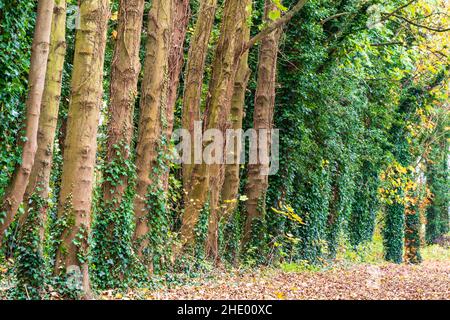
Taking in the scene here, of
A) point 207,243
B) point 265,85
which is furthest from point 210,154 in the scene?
point 265,85

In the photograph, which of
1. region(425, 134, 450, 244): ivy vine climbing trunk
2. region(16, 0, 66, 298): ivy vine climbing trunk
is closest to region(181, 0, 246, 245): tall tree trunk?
region(16, 0, 66, 298): ivy vine climbing trunk

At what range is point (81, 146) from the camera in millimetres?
10477

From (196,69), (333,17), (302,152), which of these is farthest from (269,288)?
(333,17)

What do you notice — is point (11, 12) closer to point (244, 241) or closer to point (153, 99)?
point (153, 99)

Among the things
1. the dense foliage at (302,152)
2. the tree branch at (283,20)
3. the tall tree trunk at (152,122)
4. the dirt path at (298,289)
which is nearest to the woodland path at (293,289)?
the dirt path at (298,289)

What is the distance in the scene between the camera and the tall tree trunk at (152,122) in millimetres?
13344

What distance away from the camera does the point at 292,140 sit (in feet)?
70.0

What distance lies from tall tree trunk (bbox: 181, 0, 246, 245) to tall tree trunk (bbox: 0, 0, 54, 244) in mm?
6881

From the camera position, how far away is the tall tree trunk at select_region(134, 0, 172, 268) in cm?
1334

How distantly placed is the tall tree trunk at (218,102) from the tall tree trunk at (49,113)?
16.7 ft

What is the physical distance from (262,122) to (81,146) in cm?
959

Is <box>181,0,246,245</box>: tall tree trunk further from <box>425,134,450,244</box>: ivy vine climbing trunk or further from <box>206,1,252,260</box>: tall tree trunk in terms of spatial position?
<box>425,134,450,244</box>: ivy vine climbing trunk

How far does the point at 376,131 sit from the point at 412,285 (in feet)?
47.9

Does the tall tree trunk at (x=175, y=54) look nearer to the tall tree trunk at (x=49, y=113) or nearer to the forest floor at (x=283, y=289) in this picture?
the forest floor at (x=283, y=289)
